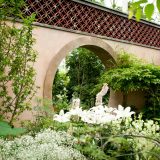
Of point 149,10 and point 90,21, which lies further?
point 90,21

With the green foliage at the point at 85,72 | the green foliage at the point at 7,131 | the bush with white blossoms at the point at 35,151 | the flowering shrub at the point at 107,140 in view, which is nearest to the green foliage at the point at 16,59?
the flowering shrub at the point at 107,140

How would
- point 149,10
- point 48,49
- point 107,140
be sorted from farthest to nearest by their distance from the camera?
point 48,49
point 107,140
point 149,10

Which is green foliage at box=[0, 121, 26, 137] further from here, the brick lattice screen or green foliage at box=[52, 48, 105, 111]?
green foliage at box=[52, 48, 105, 111]

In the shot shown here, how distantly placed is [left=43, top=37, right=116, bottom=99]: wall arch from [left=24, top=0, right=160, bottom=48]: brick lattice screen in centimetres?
25

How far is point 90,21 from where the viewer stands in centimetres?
754

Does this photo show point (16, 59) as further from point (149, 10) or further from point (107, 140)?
point (149, 10)

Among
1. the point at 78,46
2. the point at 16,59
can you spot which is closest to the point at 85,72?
the point at 78,46

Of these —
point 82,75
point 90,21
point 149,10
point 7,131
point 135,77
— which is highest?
point 90,21

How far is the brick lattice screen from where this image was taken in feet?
21.3

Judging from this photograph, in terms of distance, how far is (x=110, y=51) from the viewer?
7852 millimetres

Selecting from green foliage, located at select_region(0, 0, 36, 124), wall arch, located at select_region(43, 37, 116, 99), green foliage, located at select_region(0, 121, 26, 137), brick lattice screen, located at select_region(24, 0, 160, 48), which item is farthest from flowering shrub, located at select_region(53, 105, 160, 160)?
brick lattice screen, located at select_region(24, 0, 160, 48)

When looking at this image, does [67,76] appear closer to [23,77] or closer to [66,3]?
[66,3]

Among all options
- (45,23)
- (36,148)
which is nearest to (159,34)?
(45,23)

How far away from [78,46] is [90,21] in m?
0.77
